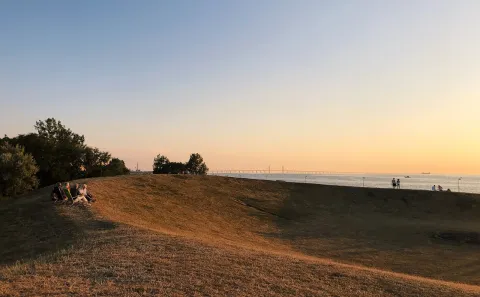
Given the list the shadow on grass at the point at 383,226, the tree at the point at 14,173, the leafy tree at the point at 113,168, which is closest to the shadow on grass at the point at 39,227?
the tree at the point at 14,173

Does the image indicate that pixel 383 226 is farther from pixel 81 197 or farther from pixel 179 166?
pixel 179 166

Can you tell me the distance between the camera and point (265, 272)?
34.6ft

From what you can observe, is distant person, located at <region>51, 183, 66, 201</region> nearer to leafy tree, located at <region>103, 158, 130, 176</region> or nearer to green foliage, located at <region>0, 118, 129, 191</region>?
green foliage, located at <region>0, 118, 129, 191</region>

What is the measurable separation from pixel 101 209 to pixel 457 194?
1496 inches

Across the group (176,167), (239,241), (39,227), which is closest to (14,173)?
(39,227)

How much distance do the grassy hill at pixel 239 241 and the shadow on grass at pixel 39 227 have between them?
0.09 meters

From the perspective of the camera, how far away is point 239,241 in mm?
20578

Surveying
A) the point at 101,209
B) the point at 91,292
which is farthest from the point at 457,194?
the point at 91,292

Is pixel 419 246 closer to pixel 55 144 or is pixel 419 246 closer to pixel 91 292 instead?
pixel 91 292

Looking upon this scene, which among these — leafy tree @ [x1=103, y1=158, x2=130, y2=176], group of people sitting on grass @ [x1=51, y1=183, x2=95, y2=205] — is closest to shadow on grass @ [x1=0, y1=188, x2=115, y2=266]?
group of people sitting on grass @ [x1=51, y1=183, x2=95, y2=205]

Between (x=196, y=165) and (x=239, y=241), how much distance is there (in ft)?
228

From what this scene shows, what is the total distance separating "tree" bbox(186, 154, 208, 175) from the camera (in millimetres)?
88500

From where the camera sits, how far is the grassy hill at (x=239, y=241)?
944 cm

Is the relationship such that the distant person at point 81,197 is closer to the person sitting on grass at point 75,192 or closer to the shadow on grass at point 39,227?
the person sitting on grass at point 75,192
